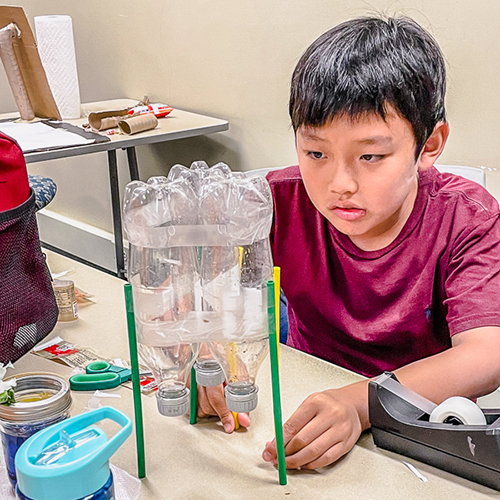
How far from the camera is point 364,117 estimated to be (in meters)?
0.91

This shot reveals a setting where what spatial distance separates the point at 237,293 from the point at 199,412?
23cm

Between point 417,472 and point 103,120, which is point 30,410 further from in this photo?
point 103,120

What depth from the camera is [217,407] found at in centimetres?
84

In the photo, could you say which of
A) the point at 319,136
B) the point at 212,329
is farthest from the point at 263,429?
the point at 319,136

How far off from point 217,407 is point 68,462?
0.29 meters

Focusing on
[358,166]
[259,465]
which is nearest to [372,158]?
[358,166]

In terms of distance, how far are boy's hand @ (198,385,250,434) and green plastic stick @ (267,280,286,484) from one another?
12 cm

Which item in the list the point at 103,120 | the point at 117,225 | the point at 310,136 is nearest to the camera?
the point at 310,136

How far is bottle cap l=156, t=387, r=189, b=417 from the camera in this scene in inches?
27.4

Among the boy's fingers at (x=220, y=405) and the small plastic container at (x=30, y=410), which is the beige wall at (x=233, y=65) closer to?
the boy's fingers at (x=220, y=405)

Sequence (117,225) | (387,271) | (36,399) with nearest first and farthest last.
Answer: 1. (36,399)
2. (387,271)
3. (117,225)

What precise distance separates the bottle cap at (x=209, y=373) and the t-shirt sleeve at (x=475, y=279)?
378 millimetres

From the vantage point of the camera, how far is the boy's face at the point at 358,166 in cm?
91

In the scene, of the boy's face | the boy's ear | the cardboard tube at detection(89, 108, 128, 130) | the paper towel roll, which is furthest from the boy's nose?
the paper towel roll
